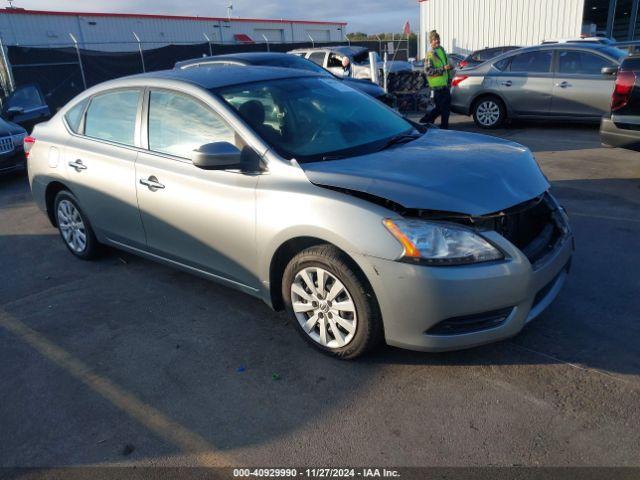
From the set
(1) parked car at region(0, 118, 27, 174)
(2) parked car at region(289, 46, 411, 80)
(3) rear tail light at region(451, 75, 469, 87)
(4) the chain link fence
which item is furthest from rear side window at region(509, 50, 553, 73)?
(1) parked car at region(0, 118, 27, 174)

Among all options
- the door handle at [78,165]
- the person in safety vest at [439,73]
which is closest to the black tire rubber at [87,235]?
the door handle at [78,165]

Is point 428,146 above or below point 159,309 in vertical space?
above

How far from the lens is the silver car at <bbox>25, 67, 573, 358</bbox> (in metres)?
2.93

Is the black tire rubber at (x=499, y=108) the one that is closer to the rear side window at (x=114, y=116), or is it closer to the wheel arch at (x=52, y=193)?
the rear side window at (x=114, y=116)

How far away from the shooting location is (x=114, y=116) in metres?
4.62

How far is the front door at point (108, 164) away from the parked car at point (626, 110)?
5.47 m

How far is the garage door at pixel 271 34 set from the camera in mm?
41656

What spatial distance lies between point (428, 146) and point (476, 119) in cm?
807

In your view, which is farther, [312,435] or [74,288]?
[74,288]

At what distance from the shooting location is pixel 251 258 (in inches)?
142

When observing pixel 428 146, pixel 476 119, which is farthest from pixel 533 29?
pixel 428 146

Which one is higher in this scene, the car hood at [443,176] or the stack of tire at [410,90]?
the car hood at [443,176]

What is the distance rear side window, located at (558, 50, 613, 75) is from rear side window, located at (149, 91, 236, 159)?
27.7 feet

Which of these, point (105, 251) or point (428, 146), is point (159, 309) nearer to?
point (105, 251)
